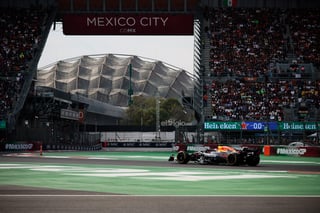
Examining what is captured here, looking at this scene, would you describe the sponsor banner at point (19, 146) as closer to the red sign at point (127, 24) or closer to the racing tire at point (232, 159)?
the red sign at point (127, 24)

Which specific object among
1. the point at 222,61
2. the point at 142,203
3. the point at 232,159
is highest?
the point at 222,61

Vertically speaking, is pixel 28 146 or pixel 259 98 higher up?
pixel 259 98

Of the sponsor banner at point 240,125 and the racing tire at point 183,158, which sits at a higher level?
the sponsor banner at point 240,125

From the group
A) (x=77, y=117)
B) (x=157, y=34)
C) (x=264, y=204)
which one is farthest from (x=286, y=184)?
(x=77, y=117)

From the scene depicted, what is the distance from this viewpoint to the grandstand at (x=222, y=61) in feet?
184

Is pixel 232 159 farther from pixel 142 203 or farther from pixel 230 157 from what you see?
pixel 142 203

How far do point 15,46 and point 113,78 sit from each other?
88.4 meters

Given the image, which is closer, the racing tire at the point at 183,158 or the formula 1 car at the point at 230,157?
the formula 1 car at the point at 230,157

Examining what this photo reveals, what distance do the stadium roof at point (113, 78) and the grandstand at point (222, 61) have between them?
77655 mm

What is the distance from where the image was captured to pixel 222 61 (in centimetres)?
6053

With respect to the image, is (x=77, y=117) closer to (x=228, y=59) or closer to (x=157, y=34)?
(x=157, y=34)

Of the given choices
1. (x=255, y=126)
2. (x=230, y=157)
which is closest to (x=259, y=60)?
(x=255, y=126)

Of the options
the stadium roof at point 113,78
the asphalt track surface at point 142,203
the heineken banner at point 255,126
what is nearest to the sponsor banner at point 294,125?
the heineken banner at point 255,126

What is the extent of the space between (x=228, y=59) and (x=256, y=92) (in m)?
5.11
